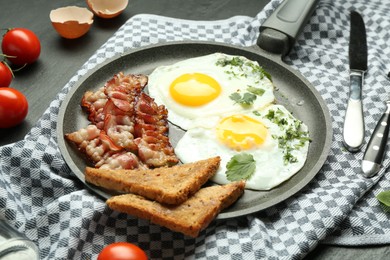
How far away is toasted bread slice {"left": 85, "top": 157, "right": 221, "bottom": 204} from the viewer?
129 inches

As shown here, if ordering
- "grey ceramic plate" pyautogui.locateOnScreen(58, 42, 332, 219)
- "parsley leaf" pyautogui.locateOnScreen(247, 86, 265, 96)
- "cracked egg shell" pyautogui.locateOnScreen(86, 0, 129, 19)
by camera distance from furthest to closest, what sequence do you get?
1. "cracked egg shell" pyautogui.locateOnScreen(86, 0, 129, 19)
2. "parsley leaf" pyautogui.locateOnScreen(247, 86, 265, 96)
3. "grey ceramic plate" pyautogui.locateOnScreen(58, 42, 332, 219)

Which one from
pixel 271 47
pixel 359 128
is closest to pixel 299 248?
pixel 359 128

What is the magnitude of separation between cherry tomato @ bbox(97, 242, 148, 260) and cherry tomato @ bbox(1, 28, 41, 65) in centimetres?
201

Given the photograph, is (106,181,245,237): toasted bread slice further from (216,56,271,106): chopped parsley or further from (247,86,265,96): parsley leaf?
(247,86,265,96): parsley leaf

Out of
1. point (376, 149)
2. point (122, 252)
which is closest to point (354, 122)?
point (376, 149)

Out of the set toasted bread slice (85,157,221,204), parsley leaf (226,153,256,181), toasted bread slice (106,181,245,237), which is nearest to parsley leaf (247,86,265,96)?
parsley leaf (226,153,256,181)

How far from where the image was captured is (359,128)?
4.03m

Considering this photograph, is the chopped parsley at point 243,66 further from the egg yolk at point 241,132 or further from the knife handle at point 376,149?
the knife handle at point 376,149

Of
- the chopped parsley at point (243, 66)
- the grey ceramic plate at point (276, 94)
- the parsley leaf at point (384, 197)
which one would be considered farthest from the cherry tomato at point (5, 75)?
the parsley leaf at point (384, 197)

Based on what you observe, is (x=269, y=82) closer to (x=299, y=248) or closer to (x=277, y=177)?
(x=277, y=177)

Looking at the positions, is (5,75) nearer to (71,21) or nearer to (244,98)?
(71,21)

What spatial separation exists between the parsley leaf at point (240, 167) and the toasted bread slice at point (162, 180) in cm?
9

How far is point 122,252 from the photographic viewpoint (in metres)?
3.10

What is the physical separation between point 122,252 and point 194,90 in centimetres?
146
